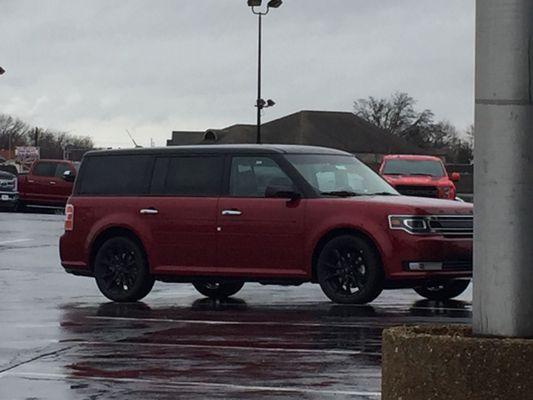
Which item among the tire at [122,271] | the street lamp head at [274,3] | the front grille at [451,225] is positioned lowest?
the tire at [122,271]

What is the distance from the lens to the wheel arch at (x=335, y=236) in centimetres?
1527

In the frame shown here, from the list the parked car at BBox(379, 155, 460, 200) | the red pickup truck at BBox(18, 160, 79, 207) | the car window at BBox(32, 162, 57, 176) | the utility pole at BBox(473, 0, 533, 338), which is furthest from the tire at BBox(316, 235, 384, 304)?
the car window at BBox(32, 162, 57, 176)

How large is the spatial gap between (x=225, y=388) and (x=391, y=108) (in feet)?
461

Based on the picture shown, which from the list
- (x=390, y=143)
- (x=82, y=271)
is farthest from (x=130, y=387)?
(x=390, y=143)

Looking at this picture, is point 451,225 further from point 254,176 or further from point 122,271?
point 122,271

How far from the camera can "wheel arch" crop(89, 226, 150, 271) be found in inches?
666

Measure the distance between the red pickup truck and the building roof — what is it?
63.4 metres

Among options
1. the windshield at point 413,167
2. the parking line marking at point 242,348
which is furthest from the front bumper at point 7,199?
the parking line marking at point 242,348

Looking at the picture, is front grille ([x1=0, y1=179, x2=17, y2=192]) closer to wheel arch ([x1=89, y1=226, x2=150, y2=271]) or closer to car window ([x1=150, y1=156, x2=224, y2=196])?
wheel arch ([x1=89, y1=226, x2=150, y2=271])

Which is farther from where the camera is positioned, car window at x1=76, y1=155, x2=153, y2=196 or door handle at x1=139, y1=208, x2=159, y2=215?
car window at x1=76, y1=155, x2=153, y2=196

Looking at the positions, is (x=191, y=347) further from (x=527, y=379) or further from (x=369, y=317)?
(x=527, y=379)

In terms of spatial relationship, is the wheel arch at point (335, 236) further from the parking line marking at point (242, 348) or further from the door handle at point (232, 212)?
the parking line marking at point (242, 348)

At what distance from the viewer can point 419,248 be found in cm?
1515

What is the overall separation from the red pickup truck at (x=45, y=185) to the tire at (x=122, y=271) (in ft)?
106
